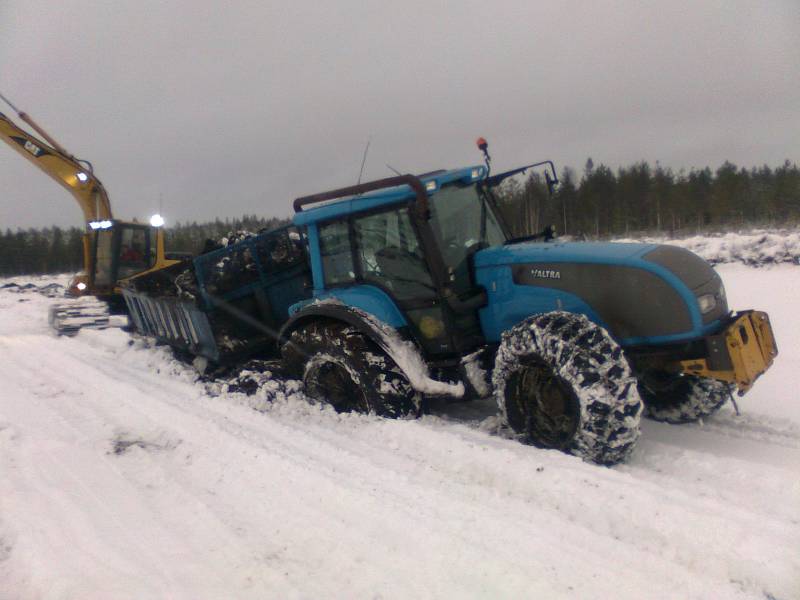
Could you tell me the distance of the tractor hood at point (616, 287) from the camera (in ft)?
11.8

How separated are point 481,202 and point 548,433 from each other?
2.07 meters

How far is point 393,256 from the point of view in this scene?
4.63 metres

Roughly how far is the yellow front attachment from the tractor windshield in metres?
1.77

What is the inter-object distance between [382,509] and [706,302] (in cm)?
247

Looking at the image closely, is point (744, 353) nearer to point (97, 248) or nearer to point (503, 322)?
A: point (503, 322)

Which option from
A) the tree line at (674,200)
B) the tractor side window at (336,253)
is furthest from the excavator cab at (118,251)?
the tree line at (674,200)

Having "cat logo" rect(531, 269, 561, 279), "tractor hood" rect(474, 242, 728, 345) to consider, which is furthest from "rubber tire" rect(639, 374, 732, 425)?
"cat logo" rect(531, 269, 561, 279)

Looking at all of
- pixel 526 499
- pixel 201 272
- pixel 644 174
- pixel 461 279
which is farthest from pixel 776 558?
pixel 644 174

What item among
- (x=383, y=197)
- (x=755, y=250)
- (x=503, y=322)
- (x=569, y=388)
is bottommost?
(x=755, y=250)

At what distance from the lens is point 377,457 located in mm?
3895

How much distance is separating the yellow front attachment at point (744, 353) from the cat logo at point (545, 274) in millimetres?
1010

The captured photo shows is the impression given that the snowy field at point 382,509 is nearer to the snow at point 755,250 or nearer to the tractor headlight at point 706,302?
the tractor headlight at point 706,302

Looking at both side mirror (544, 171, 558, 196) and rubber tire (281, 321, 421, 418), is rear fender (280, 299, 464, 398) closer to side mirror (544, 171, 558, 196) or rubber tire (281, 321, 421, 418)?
rubber tire (281, 321, 421, 418)

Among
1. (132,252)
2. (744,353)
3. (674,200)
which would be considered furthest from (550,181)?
(674,200)
